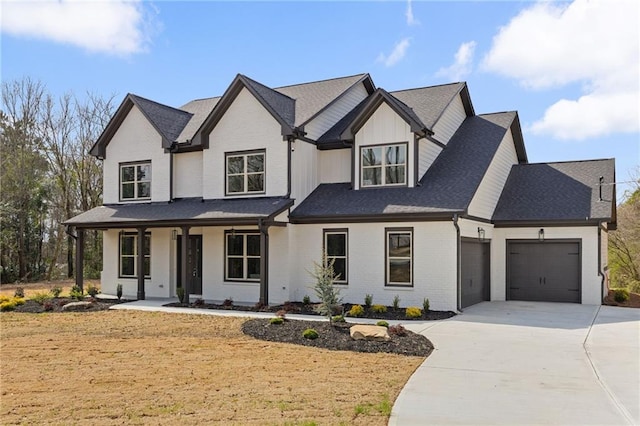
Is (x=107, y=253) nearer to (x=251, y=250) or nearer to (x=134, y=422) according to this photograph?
(x=251, y=250)

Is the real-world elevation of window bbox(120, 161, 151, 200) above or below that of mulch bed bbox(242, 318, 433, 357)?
above

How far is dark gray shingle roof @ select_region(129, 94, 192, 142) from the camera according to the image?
2079 centimetres

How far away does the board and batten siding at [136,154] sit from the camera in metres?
20.7

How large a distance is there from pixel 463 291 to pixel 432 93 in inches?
338

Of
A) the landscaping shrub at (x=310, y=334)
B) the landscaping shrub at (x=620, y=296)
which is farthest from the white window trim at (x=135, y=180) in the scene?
the landscaping shrub at (x=620, y=296)

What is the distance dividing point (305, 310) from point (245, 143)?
21.2ft

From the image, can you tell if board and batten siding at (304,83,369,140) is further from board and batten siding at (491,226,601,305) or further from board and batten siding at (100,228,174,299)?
board and batten siding at (491,226,601,305)

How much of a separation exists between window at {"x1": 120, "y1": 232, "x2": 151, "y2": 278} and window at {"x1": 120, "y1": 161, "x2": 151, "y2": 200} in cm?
162

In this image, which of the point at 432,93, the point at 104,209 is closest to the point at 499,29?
the point at 432,93

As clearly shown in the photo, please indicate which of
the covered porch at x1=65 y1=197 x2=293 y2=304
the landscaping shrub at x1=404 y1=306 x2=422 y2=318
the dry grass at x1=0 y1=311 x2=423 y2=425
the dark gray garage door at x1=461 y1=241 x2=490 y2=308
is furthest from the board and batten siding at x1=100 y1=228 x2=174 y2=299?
the dark gray garage door at x1=461 y1=241 x2=490 y2=308

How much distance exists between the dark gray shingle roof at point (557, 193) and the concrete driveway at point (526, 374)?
5.15m

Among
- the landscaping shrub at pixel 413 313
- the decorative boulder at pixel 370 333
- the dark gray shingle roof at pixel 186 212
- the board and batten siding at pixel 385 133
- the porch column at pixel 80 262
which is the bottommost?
the landscaping shrub at pixel 413 313

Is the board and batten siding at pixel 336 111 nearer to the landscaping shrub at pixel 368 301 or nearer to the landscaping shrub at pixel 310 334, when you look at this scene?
the landscaping shrub at pixel 368 301

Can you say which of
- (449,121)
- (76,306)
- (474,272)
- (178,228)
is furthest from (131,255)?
(449,121)
